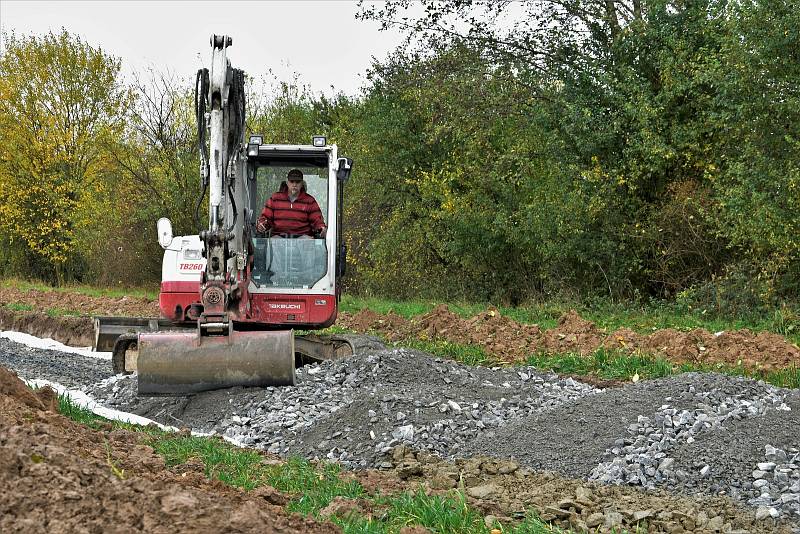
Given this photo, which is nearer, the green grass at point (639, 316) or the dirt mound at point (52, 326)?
the green grass at point (639, 316)

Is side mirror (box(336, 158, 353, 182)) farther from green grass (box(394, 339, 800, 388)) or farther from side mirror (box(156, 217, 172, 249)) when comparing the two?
green grass (box(394, 339, 800, 388))

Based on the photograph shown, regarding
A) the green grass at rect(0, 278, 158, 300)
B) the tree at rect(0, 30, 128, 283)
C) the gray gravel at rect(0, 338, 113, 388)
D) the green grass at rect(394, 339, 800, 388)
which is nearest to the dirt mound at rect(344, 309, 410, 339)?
the green grass at rect(394, 339, 800, 388)

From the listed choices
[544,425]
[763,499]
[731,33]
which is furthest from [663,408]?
[731,33]

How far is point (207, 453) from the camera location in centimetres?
675

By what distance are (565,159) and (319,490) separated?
48.6ft

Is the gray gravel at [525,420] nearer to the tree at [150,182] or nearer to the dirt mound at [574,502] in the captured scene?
the dirt mound at [574,502]

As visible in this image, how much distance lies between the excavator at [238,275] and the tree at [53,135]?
74.2 feet

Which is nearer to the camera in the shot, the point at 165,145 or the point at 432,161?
the point at 432,161

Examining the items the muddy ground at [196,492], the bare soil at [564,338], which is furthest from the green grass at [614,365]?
the muddy ground at [196,492]

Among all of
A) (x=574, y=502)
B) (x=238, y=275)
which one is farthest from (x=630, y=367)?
(x=574, y=502)

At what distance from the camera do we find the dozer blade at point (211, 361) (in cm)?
942

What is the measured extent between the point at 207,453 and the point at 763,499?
3.66 metres

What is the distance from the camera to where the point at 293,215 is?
11375 millimetres

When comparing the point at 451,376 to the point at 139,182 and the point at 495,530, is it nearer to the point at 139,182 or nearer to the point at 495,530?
the point at 495,530
